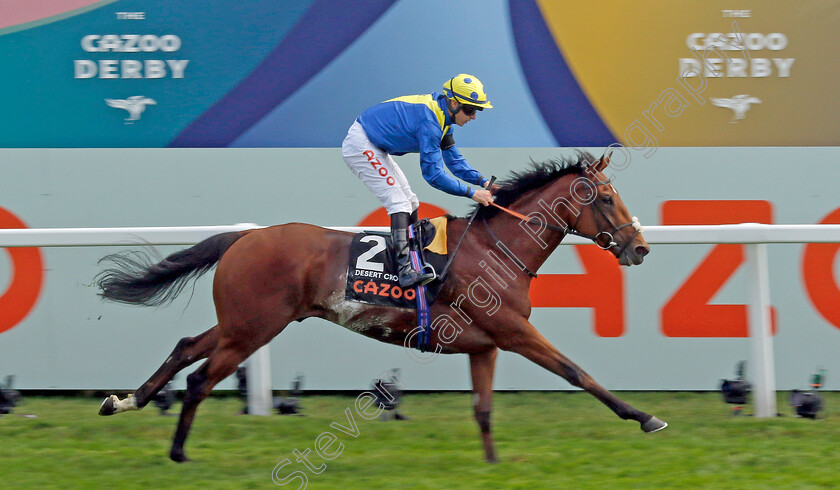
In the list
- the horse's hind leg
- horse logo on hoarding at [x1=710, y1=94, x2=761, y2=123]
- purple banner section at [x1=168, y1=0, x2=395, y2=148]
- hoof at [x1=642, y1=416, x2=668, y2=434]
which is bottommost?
hoof at [x1=642, y1=416, x2=668, y2=434]

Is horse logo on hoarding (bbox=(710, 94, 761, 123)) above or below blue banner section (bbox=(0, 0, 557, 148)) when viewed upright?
below

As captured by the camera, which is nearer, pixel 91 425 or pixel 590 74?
pixel 91 425

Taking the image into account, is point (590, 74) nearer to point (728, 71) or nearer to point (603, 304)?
point (728, 71)

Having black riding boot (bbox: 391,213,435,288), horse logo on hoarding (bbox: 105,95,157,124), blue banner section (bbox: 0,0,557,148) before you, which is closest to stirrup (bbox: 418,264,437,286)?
black riding boot (bbox: 391,213,435,288)

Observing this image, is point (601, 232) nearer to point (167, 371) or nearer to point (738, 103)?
point (738, 103)

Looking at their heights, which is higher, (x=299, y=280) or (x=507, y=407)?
(x=299, y=280)

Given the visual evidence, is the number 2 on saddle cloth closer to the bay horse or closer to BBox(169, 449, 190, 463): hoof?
the bay horse

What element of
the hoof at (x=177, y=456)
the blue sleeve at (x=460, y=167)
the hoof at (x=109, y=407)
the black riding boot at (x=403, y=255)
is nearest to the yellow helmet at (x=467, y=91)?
the blue sleeve at (x=460, y=167)

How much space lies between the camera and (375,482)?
4.07 meters

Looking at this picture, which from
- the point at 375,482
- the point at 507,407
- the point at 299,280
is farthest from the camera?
the point at 507,407

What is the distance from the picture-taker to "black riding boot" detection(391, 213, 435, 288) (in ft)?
14.5

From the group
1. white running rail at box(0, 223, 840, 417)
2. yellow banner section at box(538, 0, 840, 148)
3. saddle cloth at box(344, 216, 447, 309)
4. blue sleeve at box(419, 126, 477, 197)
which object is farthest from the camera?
yellow banner section at box(538, 0, 840, 148)

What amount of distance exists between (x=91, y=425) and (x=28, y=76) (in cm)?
229

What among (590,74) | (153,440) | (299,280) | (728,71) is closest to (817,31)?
(728,71)
